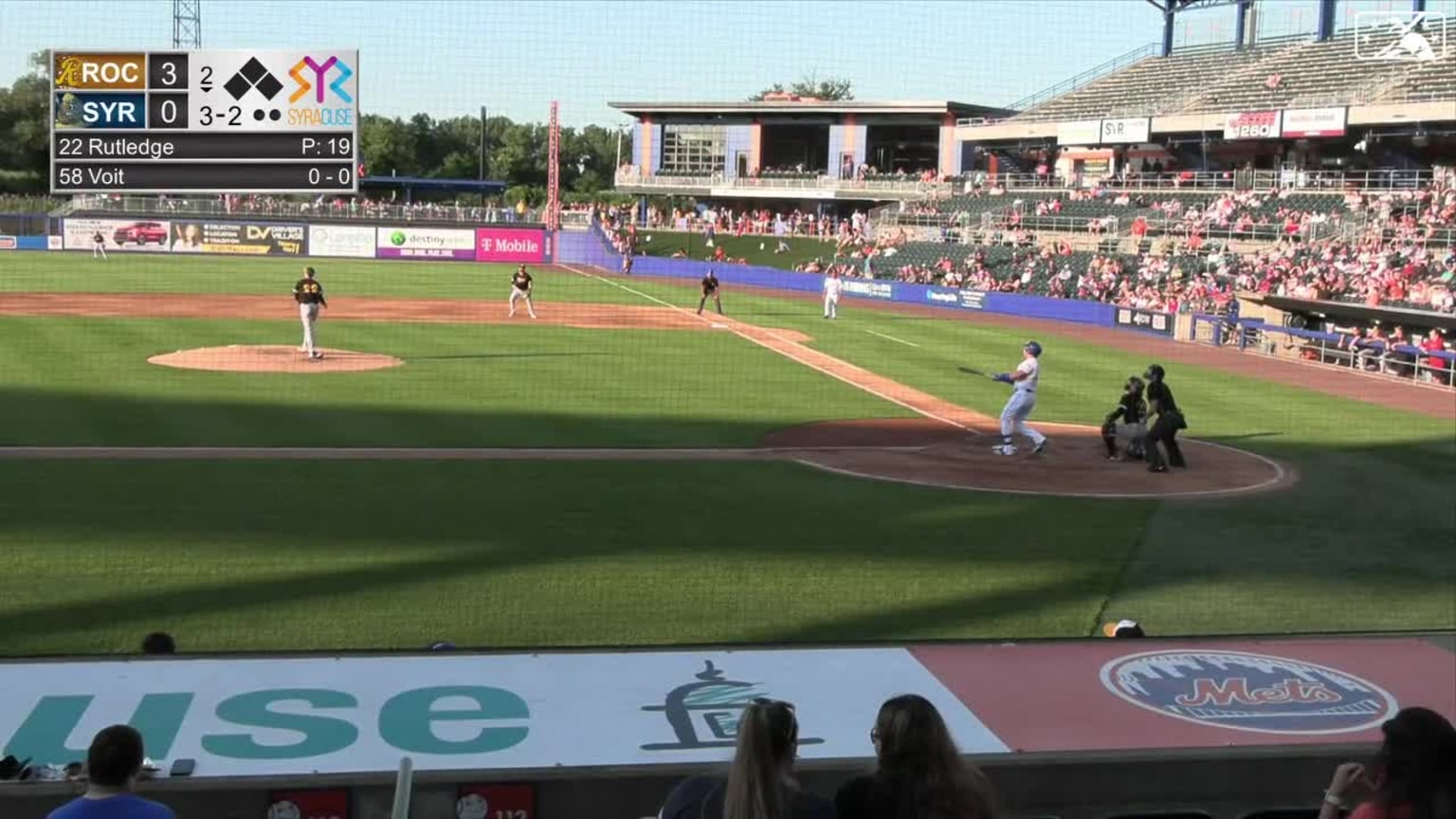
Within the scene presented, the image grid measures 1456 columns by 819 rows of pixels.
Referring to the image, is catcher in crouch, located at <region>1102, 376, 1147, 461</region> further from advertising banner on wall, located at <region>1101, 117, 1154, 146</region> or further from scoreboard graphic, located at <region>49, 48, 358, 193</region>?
advertising banner on wall, located at <region>1101, 117, 1154, 146</region>

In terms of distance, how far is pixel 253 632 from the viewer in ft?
28.7

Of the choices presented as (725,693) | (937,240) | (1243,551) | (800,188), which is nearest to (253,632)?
(725,693)

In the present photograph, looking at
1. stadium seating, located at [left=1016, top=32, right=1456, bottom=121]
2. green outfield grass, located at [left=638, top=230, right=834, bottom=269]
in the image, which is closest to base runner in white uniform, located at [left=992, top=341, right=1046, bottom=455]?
stadium seating, located at [left=1016, top=32, right=1456, bottom=121]

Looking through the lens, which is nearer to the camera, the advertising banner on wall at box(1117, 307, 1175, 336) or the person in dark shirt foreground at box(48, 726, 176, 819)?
the person in dark shirt foreground at box(48, 726, 176, 819)

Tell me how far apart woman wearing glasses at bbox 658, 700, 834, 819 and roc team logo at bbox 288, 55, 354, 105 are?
844 centimetres

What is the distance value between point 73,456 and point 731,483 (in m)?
6.54

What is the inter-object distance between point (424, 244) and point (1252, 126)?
30.3 metres

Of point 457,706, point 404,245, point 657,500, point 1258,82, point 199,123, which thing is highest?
point 1258,82

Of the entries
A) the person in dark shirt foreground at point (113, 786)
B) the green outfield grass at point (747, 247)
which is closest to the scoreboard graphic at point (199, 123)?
the person in dark shirt foreground at point (113, 786)

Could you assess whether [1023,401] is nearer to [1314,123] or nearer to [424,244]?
[1314,123]

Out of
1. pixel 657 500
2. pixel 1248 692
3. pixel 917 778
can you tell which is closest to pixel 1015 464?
pixel 657 500

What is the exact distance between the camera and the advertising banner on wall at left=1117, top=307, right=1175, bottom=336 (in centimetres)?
3378

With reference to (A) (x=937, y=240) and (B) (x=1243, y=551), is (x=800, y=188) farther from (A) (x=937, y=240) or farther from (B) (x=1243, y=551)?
(B) (x=1243, y=551)

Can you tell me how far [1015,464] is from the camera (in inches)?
619
